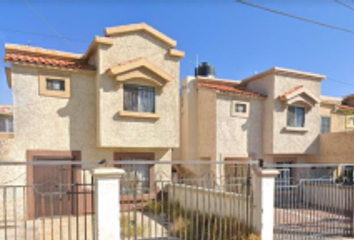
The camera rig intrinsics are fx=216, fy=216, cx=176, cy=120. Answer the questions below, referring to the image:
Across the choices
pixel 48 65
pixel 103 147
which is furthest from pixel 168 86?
pixel 48 65

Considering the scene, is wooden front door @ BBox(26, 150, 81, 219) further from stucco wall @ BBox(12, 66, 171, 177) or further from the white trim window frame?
the white trim window frame

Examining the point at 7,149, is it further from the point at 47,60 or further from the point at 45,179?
the point at 47,60

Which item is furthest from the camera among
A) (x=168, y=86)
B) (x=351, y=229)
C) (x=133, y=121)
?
(x=168, y=86)

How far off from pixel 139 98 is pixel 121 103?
2.91 ft

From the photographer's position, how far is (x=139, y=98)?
9.87 m

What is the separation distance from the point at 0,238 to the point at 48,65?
6.29 m

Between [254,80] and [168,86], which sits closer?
[168,86]

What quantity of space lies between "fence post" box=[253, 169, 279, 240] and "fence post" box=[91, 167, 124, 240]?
11.3 feet

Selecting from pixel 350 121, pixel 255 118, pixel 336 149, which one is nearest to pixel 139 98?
pixel 255 118

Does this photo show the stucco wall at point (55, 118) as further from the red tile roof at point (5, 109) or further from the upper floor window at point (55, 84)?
the red tile roof at point (5, 109)

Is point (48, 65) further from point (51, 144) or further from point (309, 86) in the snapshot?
point (309, 86)

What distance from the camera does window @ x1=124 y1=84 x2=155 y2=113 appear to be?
9.65 m

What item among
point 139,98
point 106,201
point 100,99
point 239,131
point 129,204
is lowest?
point 129,204

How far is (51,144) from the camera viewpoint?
888 centimetres
